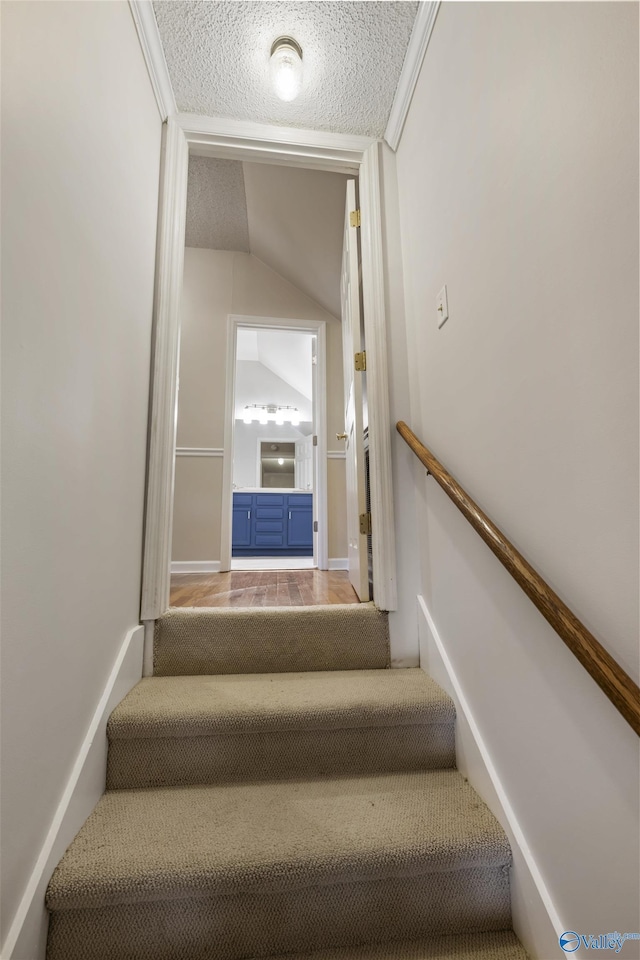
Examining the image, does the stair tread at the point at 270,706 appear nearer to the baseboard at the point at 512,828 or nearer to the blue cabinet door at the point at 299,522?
the baseboard at the point at 512,828

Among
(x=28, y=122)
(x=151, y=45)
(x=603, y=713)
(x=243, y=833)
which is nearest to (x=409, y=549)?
(x=603, y=713)

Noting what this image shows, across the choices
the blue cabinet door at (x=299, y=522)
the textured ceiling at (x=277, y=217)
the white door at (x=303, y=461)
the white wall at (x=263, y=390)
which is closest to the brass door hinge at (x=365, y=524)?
the textured ceiling at (x=277, y=217)

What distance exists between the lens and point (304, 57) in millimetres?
1464

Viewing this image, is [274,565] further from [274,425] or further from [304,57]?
[304,57]

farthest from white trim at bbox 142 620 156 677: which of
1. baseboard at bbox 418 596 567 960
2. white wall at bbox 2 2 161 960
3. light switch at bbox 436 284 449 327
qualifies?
light switch at bbox 436 284 449 327

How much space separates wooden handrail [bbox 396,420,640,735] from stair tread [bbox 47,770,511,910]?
0.56m

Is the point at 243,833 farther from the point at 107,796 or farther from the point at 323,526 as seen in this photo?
the point at 323,526

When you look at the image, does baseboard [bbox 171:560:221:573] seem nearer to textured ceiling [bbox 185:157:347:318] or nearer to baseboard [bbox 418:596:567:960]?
baseboard [bbox 418:596:567:960]

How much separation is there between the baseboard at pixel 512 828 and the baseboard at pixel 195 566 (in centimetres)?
202

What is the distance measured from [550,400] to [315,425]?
8.31 ft

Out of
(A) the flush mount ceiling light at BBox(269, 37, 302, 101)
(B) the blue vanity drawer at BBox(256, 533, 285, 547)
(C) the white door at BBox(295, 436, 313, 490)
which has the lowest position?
(B) the blue vanity drawer at BBox(256, 533, 285, 547)

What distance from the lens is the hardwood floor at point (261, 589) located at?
1773 millimetres

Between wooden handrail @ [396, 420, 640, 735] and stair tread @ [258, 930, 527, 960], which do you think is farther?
stair tread @ [258, 930, 527, 960]

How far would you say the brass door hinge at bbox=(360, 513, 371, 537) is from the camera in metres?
1.57
